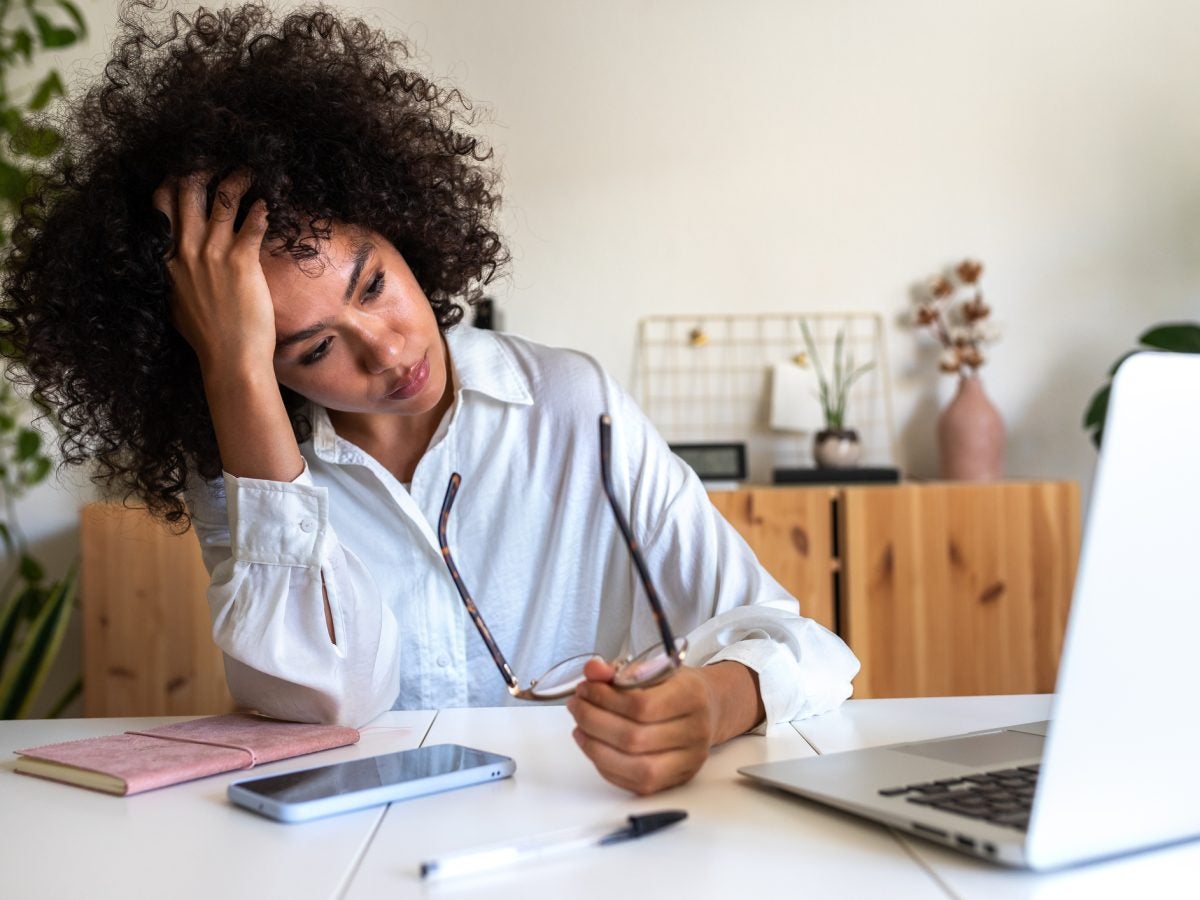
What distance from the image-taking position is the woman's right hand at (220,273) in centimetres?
120

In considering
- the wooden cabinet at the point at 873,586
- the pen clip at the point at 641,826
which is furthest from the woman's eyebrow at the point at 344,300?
the wooden cabinet at the point at 873,586

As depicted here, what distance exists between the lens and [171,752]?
948 millimetres

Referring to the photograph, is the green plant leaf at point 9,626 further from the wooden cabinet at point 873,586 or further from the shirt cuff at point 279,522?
the shirt cuff at point 279,522

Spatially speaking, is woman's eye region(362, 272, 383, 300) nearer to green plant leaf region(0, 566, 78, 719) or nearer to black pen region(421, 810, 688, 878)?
black pen region(421, 810, 688, 878)

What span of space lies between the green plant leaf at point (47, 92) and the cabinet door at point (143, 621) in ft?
3.20

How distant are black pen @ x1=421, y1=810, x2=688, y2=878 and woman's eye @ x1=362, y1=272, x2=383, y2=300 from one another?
2.36 feet

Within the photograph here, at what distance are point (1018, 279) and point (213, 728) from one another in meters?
2.56

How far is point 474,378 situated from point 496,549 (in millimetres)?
219

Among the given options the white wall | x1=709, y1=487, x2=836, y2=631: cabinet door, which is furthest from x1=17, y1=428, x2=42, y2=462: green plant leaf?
x1=709, y1=487, x2=836, y2=631: cabinet door

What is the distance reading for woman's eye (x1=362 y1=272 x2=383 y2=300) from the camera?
1.27 m

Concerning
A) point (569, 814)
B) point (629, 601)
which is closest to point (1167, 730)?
point (569, 814)

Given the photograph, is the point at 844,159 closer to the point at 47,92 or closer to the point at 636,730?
the point at 47,92

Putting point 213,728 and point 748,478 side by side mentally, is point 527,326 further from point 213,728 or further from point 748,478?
point 213,728

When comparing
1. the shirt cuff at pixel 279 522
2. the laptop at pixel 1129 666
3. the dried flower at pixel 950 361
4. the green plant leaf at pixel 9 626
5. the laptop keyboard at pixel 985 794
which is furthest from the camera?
the dried flower at pixel 950 361
